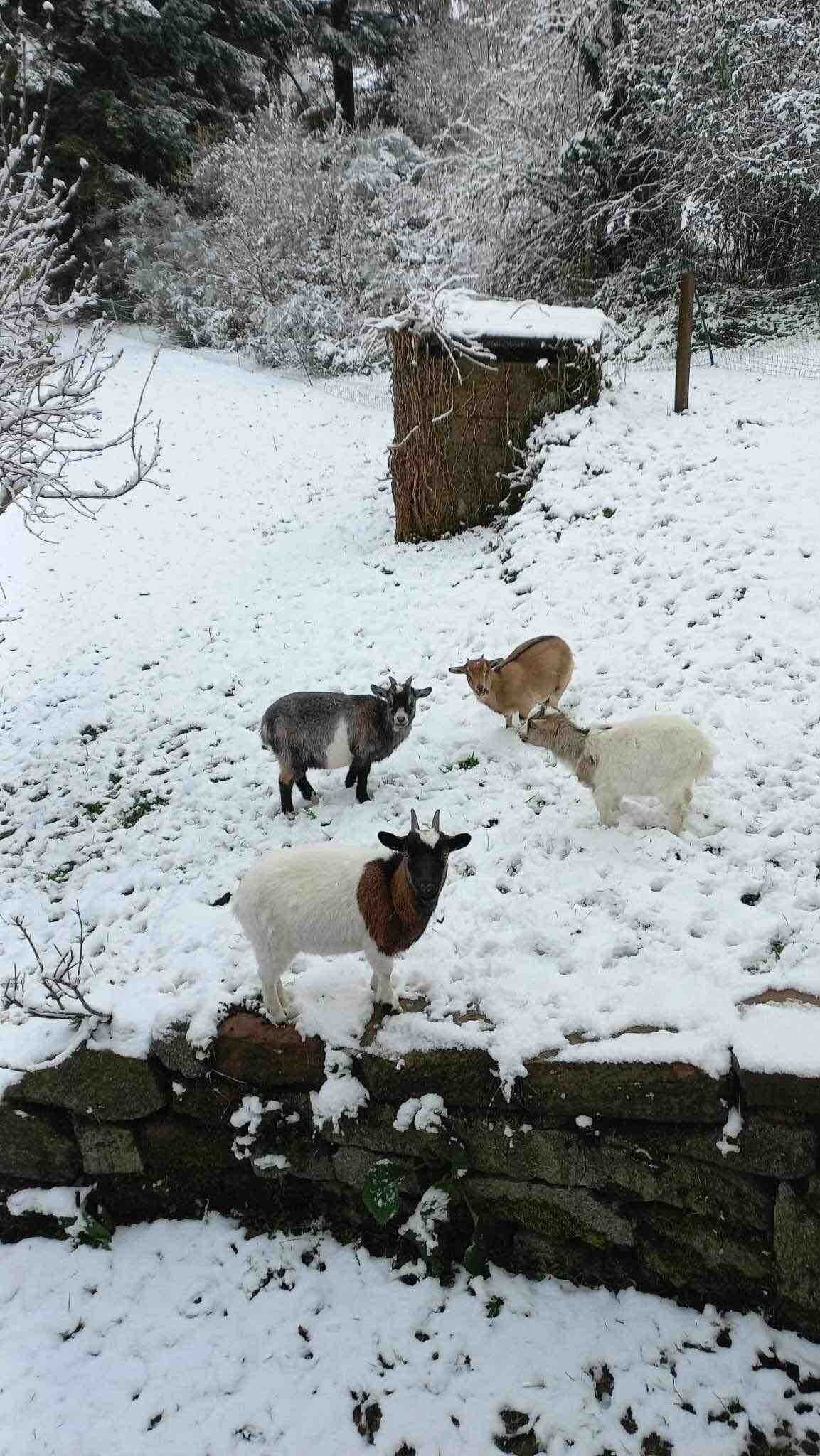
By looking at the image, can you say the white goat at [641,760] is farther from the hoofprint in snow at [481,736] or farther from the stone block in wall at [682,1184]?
the stone block in wall at [682,1184]

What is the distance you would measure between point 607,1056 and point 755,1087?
0.60 meters

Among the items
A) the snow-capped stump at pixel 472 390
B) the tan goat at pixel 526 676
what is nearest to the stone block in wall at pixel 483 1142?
the tan goat at pixel 526 676

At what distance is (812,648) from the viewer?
6.00 metres

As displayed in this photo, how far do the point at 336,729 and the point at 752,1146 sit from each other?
349 cm

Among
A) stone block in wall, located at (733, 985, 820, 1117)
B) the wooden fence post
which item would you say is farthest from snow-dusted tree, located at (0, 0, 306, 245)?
stone block in wall, located at (733, 985, 820, 1117)

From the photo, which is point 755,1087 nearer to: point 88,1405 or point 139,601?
point 88,1405

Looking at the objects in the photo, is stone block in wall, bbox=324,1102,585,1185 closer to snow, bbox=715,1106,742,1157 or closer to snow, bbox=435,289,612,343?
snow, bbox=715,1106,742,1157

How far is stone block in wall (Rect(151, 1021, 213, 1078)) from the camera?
4.15 meters

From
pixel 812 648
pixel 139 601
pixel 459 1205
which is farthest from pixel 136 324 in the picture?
pixel 459 1205

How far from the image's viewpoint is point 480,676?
6.13 metres

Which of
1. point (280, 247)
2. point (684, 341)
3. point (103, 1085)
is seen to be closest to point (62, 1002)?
point (103, 1085)

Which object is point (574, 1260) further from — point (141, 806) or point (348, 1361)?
point (141, 806)

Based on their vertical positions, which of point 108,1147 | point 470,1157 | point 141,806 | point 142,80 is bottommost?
point 108,1147

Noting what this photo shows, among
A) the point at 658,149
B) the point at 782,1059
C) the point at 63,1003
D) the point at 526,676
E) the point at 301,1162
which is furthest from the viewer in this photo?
the point at 658,149
